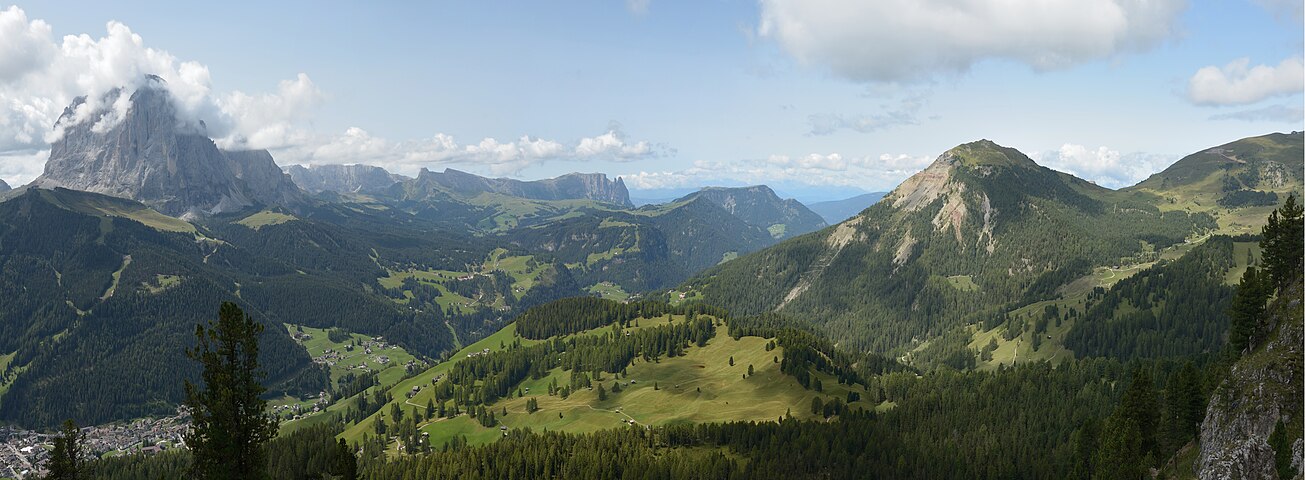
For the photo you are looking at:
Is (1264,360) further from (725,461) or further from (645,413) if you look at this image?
(645,413)

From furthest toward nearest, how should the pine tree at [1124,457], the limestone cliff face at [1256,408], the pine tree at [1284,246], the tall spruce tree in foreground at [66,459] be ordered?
1. the pine tree at [1284,246]
2. the pine tree at [1124,457]
3. the limestone cliff face at [1256,408]
4. the tall spruce tree in foreground at [66,459]

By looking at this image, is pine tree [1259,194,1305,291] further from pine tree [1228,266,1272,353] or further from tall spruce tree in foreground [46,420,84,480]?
tall spruce tree in foreground [46,420,84,480]

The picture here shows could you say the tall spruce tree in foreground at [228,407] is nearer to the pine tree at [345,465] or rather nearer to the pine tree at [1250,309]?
the pine tree at [345,465]

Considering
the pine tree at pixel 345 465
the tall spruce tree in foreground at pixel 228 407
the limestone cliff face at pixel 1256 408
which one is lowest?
the limestone cliff face at pixel 1256 408

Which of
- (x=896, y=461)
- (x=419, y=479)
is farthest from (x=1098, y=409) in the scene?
(x=419, y=479)

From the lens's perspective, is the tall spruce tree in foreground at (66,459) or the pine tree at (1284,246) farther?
the pine tree at (1284,246)

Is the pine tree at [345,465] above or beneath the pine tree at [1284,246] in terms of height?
beneath

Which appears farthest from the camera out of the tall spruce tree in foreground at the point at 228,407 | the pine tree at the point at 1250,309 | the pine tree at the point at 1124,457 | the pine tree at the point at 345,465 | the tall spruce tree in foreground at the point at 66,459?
the pine tree at the point at 1250,309

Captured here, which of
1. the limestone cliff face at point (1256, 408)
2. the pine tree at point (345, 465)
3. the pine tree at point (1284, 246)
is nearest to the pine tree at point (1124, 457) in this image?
the limestone cliff face at point (1256, 408)
